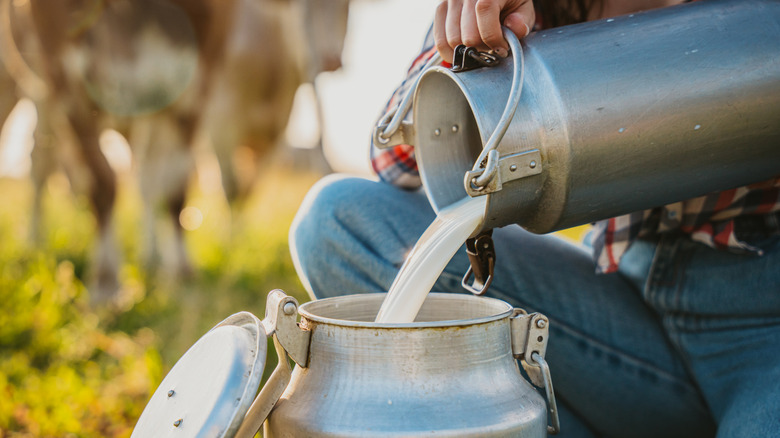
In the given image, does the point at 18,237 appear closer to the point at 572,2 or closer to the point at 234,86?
the point at 234,86

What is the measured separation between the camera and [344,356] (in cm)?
76

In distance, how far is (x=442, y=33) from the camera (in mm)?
953

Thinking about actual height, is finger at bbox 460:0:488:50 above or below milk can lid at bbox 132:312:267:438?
above

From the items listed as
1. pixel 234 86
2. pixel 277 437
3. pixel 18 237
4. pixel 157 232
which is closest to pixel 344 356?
pixel 277 437

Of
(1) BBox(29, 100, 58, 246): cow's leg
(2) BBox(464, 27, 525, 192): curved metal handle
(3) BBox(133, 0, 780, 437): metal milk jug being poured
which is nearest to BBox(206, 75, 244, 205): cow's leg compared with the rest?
(1) BBox(29, 100, 58, 246): cow's leg

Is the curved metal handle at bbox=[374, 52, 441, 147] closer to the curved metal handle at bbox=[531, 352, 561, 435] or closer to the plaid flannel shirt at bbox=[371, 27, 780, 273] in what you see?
the plaid flannel shirt at bbox=[371, 27, 780, 273]

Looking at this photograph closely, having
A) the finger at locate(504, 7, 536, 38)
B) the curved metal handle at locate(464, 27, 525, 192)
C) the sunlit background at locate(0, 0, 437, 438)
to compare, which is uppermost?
the finger at locate(504, 7, 536, 38)

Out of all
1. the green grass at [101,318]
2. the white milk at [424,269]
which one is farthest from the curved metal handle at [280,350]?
the green grass at [101,318]

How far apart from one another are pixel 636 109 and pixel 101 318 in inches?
79.4

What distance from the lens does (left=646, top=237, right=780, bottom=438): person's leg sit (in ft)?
3.32

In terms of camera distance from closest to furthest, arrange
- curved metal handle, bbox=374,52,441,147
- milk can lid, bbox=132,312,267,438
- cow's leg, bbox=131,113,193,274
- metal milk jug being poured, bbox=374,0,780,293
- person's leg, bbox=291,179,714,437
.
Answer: milk can lid, bbox=132,312,267,438, metal milk jug being poured, bbox=374,0,780,293, curved metal handle, bbox=374,52,441,147, person's leg, bbox=291,179,714,437, cow's leg, bbox=131,113,193,274

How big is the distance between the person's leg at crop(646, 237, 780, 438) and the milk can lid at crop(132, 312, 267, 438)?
59 centimetres

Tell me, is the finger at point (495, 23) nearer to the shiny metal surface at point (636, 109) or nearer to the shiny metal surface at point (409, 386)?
the shiny metal surface at point (636, 109)

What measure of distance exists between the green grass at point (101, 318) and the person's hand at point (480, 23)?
3.04 feet
